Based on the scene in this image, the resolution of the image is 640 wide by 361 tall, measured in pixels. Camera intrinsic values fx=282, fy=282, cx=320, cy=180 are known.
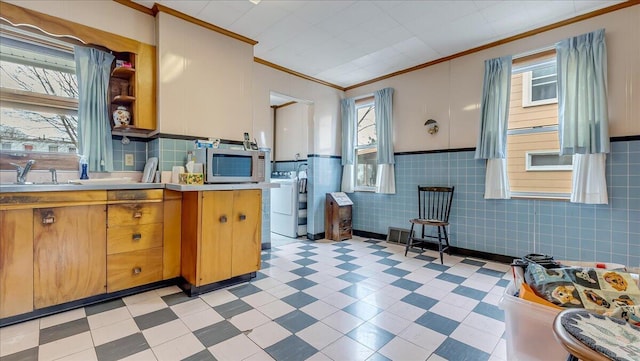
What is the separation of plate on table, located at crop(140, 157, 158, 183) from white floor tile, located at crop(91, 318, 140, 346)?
4.33ft

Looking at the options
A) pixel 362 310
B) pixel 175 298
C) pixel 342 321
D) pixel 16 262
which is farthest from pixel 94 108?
pixel 362 310

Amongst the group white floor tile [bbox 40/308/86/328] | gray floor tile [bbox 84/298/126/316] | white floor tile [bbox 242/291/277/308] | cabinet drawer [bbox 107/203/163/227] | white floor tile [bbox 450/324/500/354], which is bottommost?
white floor tile [bbox 450/324/500/354]

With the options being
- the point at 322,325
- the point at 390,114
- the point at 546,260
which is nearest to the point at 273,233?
the point at 390,114

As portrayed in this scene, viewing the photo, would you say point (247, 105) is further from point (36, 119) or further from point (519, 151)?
point (519, 151)

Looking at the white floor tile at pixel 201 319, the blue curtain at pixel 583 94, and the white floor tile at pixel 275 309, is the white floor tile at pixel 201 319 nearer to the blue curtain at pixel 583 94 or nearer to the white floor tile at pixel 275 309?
the white floor tile at pixel 275 309

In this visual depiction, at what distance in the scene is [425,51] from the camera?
12.3 feet

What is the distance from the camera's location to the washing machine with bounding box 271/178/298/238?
4.74m

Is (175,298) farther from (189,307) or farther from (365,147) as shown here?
(365,147)

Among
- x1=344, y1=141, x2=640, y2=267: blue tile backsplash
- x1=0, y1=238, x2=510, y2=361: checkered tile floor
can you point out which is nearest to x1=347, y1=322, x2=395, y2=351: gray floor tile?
x1=0, y1=238, x2=510, y2=361: checkered tile floor

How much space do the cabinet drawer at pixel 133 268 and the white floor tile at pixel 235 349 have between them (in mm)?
1162

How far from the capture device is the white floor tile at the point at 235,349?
163cm

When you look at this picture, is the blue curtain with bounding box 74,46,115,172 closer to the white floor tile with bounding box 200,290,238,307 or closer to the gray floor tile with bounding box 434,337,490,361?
the white floor tile with bounding box 200,290,238,307

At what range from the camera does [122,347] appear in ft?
5.55

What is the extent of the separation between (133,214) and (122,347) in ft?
3.54
